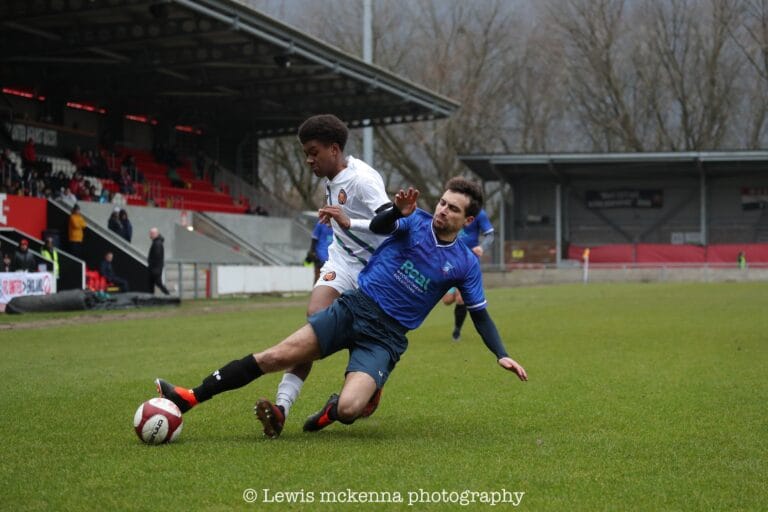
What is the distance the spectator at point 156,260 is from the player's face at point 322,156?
2113cm

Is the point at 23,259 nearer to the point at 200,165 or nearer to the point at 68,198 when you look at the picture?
the point at 68,198

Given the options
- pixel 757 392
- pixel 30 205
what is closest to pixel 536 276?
pixel 30 205

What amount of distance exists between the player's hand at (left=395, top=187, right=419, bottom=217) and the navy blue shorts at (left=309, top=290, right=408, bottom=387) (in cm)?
69

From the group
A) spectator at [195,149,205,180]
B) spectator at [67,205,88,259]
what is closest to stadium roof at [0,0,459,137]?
spectator at [195,149,205,180]

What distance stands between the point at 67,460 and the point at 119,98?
3613cm

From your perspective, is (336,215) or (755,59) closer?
(336,215)

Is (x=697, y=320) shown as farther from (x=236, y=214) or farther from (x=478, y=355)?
(x=236, y=214)

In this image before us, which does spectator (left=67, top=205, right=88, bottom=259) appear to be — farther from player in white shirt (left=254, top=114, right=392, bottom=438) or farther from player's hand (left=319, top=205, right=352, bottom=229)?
player's hand (left=319, top=205, right=352, bottom=229)

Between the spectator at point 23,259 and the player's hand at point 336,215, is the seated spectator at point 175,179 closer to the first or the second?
the spectator at point 23,259

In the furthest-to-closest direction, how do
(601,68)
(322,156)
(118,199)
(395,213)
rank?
(601,68)
(118,199)
(322,156)
(395,213)

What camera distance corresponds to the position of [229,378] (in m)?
6.53

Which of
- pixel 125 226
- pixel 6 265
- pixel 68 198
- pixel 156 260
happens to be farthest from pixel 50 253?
pixel 68 198

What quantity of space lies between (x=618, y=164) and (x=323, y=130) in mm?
48010

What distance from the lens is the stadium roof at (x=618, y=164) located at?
168 feet
